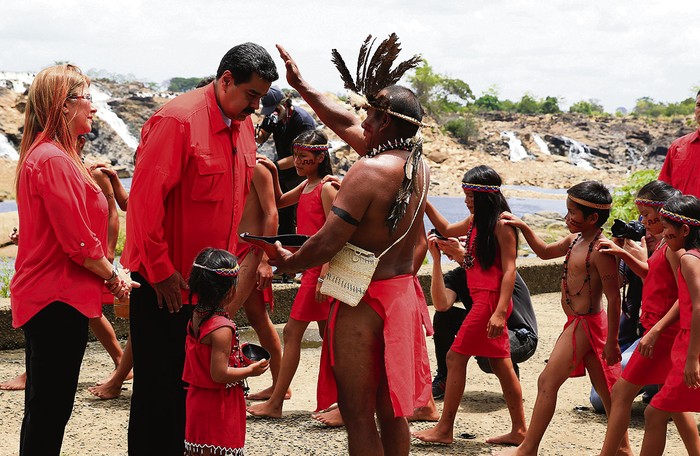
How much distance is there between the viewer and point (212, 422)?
4.32 meters

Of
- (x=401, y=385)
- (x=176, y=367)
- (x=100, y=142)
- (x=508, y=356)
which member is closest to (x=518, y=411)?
(x=508, y=356)

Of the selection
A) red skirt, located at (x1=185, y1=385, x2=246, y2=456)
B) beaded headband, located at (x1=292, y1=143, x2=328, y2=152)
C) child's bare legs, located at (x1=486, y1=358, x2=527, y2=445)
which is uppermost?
beaded headband, located at (x1=292, y1=143, x2=328, y2=152)

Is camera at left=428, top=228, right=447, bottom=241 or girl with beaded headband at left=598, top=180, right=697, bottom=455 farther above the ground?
camera at left=428, top=228, right=447, bottom=241

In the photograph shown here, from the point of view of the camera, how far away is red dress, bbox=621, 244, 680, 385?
Result: 479 centimetres

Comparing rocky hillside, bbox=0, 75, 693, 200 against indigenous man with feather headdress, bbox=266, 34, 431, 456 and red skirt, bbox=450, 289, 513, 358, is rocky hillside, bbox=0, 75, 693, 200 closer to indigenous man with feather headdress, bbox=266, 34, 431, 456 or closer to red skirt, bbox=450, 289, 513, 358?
red skirt, bbox=450, 289, 513, 358

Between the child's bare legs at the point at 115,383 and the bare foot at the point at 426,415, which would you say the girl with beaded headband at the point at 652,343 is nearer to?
the bare foot at the point at 426,415

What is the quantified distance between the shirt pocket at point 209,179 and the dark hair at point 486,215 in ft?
5.74

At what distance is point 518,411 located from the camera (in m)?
5.51

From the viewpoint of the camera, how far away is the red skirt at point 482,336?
551 centimetres

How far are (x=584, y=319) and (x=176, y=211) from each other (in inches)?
90.9

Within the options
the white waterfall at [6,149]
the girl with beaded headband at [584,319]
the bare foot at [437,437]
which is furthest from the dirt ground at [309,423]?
the white waterfall at [6,149]

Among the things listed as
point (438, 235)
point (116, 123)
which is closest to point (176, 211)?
point (438, 235)

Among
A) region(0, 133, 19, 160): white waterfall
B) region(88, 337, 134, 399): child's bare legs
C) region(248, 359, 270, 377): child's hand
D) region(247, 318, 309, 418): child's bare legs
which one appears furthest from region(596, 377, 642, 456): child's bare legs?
region(0, 133, 19, 160): white waterfall

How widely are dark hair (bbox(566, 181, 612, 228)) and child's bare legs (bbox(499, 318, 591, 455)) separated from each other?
62cm
